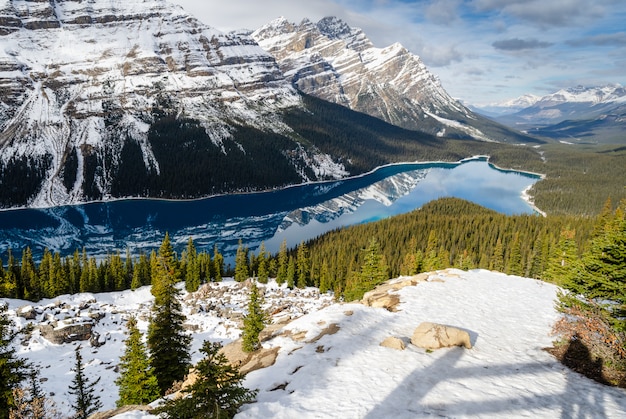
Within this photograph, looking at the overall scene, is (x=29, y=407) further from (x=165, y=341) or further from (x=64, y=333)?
(x=64, y=333)

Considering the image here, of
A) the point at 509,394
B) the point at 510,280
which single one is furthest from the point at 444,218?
the point at 509,394

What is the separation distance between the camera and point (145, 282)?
300 feet

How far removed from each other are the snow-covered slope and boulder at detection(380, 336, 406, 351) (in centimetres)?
37

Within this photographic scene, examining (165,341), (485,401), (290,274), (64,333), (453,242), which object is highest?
(485,401)

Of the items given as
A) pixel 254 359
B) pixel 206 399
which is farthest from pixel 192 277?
pixel 206 399

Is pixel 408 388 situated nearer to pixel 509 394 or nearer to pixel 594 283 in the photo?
pixel 509 394

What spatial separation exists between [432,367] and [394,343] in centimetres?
253

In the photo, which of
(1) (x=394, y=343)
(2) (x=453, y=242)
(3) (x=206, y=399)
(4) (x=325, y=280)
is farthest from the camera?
(2) (x=453, y=242)

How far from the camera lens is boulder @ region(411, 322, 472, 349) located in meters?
20.4

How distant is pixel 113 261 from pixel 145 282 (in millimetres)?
10823

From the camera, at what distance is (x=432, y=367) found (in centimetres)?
1808

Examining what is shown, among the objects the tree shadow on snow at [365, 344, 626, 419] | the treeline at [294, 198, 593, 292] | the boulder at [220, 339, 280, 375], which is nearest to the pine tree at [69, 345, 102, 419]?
the boulder at [220, 339, 280, 375]

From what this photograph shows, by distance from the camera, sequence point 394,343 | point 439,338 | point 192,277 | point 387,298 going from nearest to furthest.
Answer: point 394,343
point 439,338
point 387,298
point 192,277

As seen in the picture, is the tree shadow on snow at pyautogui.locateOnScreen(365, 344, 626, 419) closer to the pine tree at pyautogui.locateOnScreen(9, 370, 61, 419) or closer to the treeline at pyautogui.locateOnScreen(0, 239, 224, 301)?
the pine tree at pyautogui.locateOnScreen(9, 370, 61, 419)
